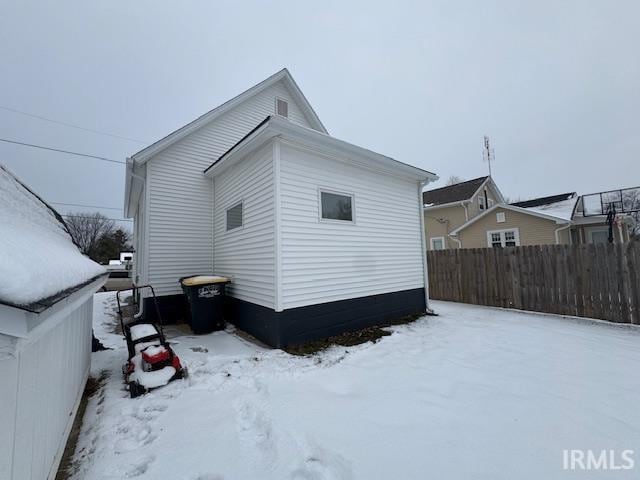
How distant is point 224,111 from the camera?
8352 millimetres

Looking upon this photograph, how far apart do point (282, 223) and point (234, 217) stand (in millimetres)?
2351

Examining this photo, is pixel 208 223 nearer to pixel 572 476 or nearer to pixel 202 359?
pixel 202 359

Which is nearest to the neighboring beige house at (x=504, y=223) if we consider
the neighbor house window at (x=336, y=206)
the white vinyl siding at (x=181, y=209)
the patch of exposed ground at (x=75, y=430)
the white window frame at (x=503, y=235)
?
the white window frame at (x=503, y=235)

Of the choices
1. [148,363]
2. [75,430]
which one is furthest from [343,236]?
[75,430]

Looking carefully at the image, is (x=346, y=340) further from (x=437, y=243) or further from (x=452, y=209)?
(x=452, y=209)

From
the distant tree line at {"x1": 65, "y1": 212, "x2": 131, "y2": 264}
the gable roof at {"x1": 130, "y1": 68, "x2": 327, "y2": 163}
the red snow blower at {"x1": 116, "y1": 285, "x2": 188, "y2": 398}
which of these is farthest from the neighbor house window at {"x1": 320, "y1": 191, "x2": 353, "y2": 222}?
the distant tree line at {"x1": 65, "y1": 212, "x2": 131, "y2": 264}

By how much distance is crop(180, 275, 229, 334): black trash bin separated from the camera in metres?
5.71

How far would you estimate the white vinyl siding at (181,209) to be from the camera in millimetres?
6984

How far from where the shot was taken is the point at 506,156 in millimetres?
34844

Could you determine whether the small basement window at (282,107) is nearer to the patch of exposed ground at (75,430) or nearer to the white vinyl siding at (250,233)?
the white vinyl siding at (250,233)

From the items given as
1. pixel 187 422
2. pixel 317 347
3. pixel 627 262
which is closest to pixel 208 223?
pixel 317 347

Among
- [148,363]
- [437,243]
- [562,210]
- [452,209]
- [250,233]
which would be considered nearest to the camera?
[148,363]

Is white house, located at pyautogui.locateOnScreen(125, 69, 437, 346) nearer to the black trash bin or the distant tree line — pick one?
the black trash bin

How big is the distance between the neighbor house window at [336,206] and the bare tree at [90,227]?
41135mm
